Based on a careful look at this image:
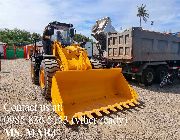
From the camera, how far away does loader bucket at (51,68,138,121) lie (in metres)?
5.73

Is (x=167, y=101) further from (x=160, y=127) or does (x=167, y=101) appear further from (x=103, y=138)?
(x=103, y=138)

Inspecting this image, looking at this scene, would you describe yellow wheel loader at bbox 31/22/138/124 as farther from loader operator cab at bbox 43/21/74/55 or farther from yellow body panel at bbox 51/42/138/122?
loader operator cab at bbox 43/21/74/55

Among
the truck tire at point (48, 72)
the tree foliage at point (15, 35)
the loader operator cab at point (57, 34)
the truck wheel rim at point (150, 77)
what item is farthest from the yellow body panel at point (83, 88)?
the tree foliage at point (15, 35)

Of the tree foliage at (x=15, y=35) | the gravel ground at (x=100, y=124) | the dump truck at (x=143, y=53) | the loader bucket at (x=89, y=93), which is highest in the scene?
the tree foliage at (x=15, y=35)

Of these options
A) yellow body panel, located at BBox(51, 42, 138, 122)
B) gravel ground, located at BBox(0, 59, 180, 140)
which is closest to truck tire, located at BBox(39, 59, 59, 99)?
yellow body panel, located at BBox(51, 42, 138, 122)

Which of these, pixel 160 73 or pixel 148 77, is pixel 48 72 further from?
pixel 160 73

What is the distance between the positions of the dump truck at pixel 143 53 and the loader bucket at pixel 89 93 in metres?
3.05

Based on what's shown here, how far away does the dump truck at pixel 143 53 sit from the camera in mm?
9914

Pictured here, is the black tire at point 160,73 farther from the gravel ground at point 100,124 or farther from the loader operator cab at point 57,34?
the loader operator cab at point 57,34

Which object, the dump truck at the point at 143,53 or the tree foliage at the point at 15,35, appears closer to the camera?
the dump truck at the point at 143,53

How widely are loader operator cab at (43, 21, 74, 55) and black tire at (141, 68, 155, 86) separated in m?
3.76

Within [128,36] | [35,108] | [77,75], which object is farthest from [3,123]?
[128,36]

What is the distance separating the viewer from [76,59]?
720 cm

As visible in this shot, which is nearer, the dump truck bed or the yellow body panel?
the yellow body panel
